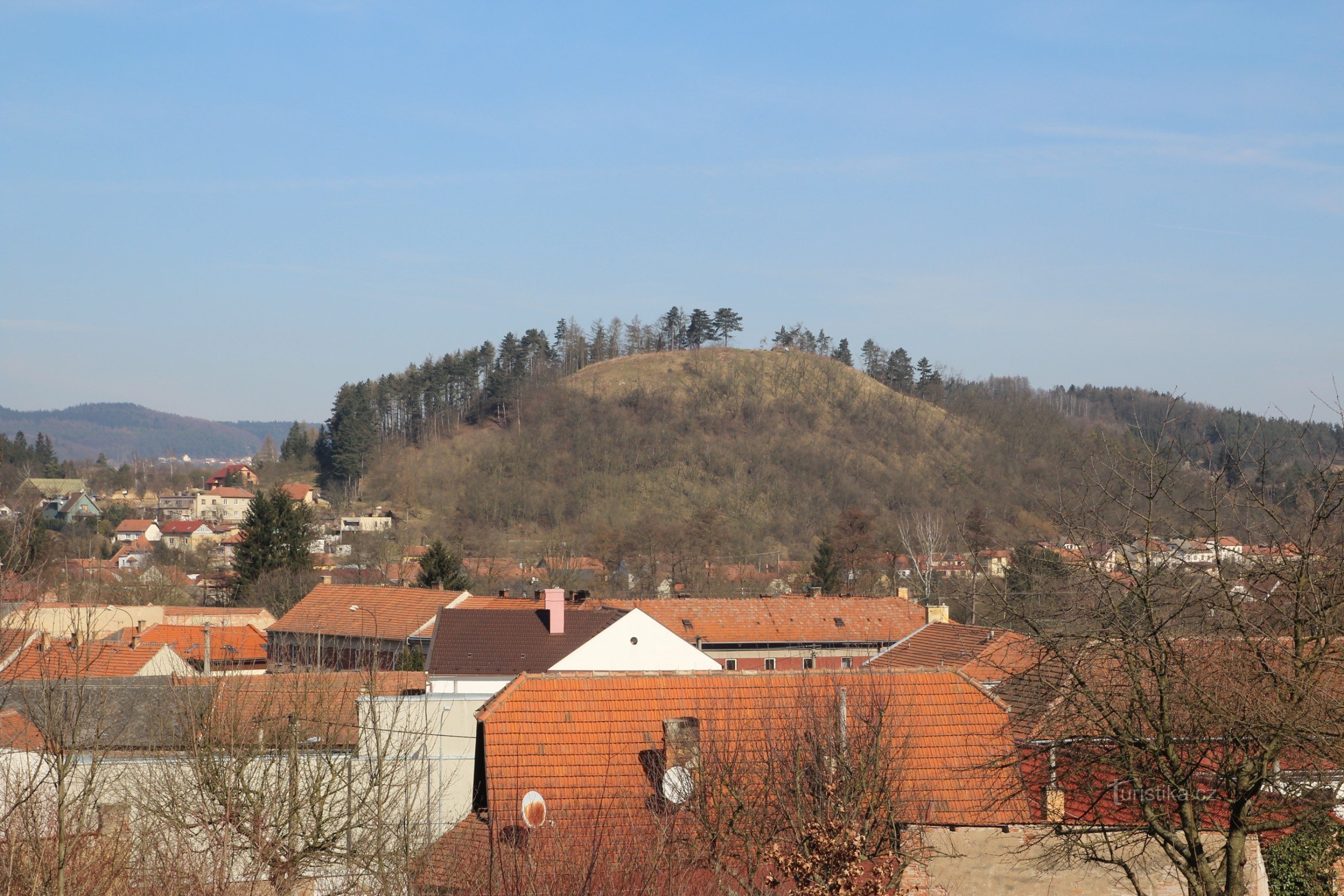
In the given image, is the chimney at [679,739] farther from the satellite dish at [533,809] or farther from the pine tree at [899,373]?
the pine tree at [899,373]

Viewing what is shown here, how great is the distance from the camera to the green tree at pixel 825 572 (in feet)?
226

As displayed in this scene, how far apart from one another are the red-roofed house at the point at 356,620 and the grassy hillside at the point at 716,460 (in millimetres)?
42402

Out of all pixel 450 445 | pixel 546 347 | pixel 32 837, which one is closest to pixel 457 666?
pixel 32 837

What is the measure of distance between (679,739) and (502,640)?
19685mm

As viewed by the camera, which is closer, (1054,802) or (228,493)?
(1054,802)

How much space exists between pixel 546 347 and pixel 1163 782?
143815 millimetres

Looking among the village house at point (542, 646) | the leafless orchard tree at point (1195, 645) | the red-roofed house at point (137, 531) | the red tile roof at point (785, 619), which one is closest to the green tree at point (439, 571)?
the red tile roof at point (785, 619)

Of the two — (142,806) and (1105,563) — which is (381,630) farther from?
(1105,563)

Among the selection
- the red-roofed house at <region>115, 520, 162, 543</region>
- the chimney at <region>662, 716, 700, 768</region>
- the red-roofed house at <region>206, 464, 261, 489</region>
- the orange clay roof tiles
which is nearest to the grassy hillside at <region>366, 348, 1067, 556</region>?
the red-roofed house at <region>115, 520, 162, 543</region>

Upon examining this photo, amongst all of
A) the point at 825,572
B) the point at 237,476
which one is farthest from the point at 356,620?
the point at 237,476

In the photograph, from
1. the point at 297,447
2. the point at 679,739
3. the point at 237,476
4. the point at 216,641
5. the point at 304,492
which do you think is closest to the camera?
the point at 679,739

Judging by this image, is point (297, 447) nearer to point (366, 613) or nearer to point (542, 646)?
point (366, 613)

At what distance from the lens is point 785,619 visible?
50188 millimetres

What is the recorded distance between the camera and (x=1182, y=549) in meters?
13.7
